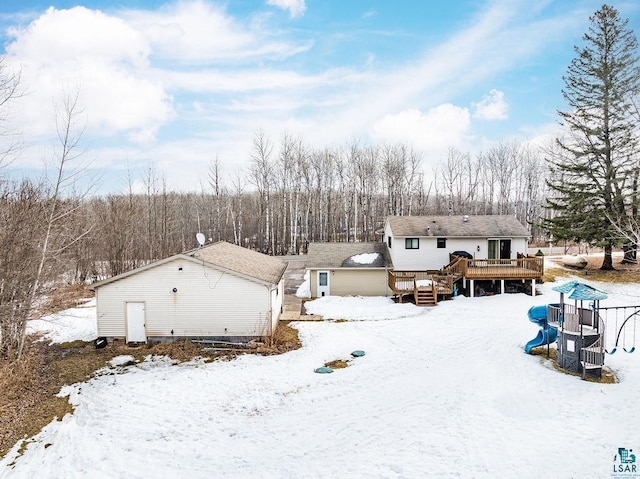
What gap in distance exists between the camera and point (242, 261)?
18.6 meters

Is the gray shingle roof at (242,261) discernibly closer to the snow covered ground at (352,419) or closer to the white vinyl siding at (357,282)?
the white vinyl siding at (357,282)

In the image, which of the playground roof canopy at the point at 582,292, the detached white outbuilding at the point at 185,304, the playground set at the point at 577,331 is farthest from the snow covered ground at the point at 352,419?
the playground roof canopy at the point at 582,292

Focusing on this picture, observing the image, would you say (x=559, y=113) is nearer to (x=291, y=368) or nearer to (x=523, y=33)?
(x=523, y=33)

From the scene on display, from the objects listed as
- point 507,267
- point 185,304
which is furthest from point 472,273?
point 185,304

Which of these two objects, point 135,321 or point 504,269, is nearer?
point 135,321

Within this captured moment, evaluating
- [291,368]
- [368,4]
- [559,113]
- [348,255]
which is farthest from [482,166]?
Answer: [291,368]

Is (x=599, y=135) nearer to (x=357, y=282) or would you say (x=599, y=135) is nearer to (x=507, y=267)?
(x=507, y=267)

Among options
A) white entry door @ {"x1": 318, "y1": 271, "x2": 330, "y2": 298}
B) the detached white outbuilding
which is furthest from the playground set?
white entry door @ {"x1": 318, "y1": 271, "x2": 330, "y2": 298}

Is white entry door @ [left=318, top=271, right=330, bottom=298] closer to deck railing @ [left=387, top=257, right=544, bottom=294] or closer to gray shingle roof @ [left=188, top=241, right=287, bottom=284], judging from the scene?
gray shingle roof @ [left=188, top=241, right=287, bottom=284]

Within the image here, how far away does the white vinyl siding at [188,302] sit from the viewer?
15.3m

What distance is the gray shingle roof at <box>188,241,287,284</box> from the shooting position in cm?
1616

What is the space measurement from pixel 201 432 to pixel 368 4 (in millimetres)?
17623

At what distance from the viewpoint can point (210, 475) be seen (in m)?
7.32

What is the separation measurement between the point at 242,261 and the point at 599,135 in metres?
25.7
